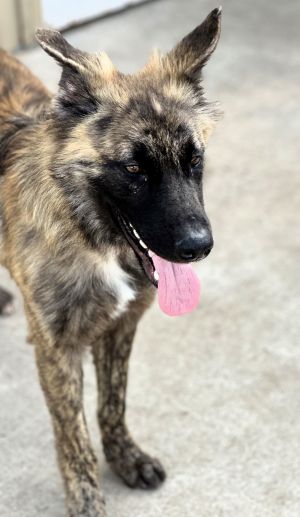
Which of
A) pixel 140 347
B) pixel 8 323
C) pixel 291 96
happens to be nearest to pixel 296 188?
pixel 291 96

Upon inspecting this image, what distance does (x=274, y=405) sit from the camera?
303cm

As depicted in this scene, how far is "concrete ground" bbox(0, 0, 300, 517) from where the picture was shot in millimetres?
2688

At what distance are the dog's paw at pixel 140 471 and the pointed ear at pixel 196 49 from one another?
1.33 meters

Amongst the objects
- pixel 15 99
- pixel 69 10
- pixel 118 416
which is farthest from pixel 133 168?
pixel 69 10

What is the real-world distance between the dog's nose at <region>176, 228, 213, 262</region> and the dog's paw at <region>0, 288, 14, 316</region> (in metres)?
1.50

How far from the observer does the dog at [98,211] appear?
215cm

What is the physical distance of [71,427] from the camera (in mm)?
2508

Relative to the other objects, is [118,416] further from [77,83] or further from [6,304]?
[77,83]

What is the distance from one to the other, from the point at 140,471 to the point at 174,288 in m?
0.77

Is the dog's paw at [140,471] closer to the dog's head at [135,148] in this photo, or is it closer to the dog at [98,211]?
the dog at [98,211]

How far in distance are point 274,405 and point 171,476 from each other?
534 mm

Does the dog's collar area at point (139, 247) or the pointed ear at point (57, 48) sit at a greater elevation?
the pointed ear at point (57, 48)

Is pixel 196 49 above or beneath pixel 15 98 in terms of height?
above

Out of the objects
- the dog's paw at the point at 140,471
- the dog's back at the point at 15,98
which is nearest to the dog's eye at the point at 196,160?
the dog's back at the point at 15,98
